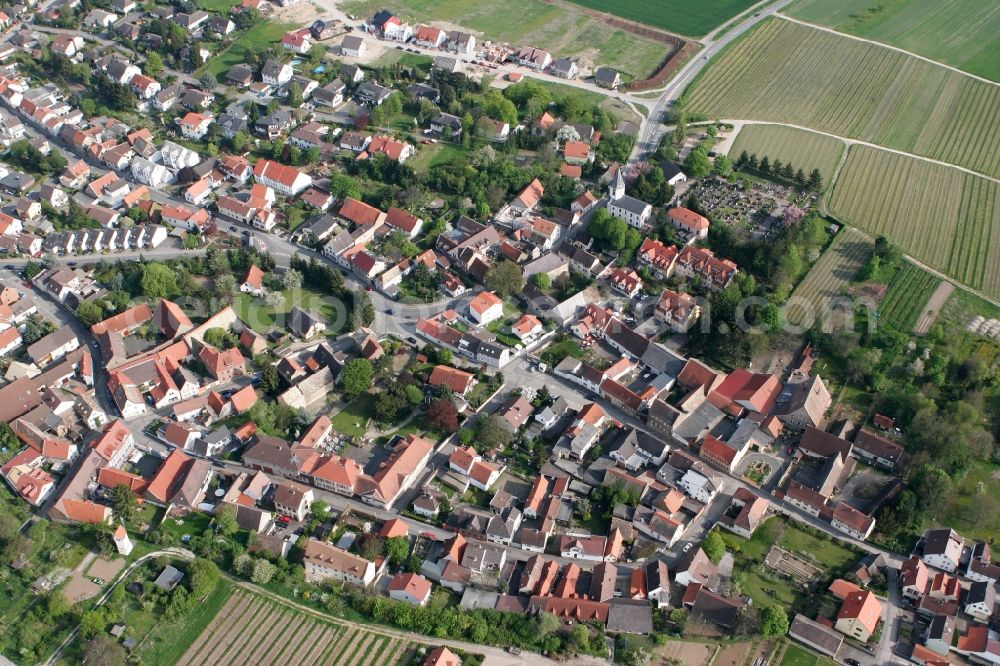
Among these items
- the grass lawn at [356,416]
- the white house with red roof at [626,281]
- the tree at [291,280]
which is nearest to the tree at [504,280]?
the white house with red roof at [626,281]

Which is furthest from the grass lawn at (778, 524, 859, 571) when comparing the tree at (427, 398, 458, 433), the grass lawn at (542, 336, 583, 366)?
the tree at (427, 398, 458, 433)

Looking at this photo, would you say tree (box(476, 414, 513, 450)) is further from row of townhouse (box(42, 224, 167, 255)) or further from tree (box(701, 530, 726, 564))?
row of townhouse (box(42, 224, 167, 255))

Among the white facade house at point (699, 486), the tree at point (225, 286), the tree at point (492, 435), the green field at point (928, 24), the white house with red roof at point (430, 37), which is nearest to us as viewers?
the white facade house at point (699, 486)

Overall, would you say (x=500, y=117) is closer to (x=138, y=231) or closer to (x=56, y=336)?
(x=138, y=231)

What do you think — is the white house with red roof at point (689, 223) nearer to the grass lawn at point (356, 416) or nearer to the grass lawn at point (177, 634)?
the grass lawn at point (356, 416)

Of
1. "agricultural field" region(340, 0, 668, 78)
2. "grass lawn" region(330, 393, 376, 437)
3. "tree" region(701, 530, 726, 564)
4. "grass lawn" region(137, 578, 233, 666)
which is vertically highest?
"agricultural field" region(340, 0, 668, 78)

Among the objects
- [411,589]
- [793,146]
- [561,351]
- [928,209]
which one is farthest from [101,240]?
[928,209]
